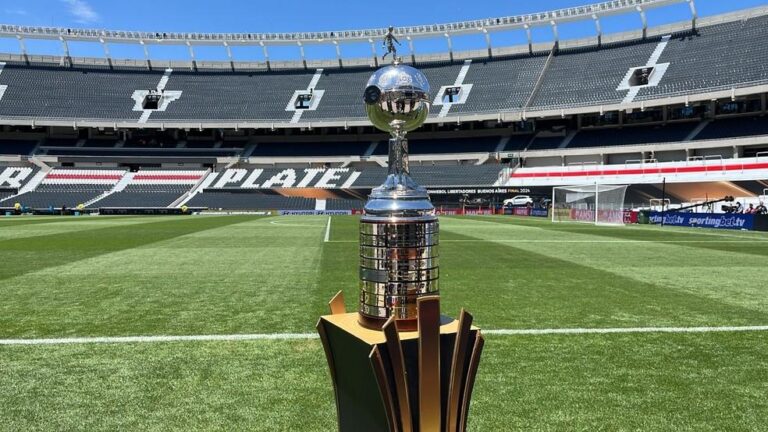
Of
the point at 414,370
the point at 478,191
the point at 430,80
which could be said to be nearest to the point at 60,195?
the point at 430,80

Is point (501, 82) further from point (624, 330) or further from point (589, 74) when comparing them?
point (624, 330)

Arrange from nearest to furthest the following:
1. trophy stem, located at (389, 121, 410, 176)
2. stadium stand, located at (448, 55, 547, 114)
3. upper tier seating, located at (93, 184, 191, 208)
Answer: trophy stem, located at (389, 121, 410, 176) → upper tier seating, located at (93, 184, 191, 208) → stadium stand, located at (448, 55, 547, 114)

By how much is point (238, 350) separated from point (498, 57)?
60.7 m

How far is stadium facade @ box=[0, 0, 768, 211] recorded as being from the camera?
4400 cm

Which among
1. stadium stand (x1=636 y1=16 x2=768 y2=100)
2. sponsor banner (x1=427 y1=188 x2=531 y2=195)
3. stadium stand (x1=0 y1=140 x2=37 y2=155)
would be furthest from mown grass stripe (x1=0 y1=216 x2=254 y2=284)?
stadium stand (x1=0 y1=140 x2=37 y2=155)

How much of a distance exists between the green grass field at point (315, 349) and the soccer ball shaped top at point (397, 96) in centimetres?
182

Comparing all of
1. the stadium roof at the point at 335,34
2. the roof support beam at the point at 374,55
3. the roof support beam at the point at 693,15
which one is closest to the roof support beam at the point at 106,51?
the stadium roof at the point at 335,34

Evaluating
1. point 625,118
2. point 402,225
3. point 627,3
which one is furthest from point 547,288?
point 627,3

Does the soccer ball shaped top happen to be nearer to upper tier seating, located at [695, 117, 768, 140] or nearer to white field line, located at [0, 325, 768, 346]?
white field line, located at [0, 325, 768, 346]

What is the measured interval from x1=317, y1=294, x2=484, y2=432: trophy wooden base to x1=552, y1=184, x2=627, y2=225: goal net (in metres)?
29.7

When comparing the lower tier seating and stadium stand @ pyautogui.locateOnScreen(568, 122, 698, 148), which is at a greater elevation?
stadium stand @ pyautogui.locateOnScreen(568, 122, 698, 148)

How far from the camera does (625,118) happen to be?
163ft

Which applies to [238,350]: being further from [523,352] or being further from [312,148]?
[312,148]

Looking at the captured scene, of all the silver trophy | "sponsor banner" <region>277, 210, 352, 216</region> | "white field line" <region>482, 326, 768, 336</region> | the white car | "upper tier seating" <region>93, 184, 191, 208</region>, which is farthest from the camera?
"upper tier seating" <region>93, 184, 191, 208</region>
